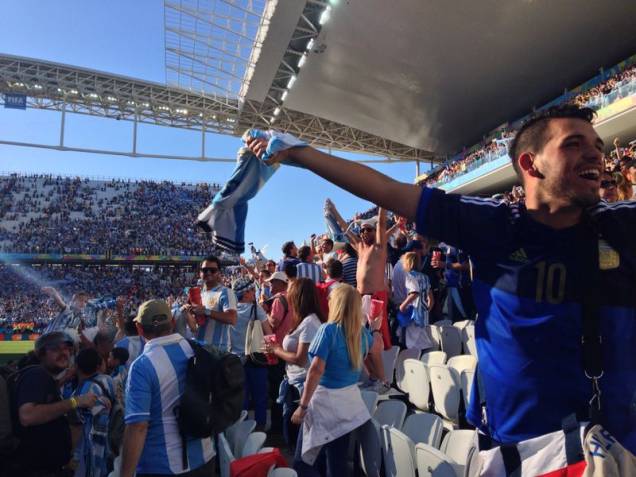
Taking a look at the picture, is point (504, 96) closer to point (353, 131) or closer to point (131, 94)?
point (353, 131)

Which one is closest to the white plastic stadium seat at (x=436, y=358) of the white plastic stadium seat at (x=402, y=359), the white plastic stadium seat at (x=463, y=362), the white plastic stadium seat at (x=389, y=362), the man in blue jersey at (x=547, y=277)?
the white plastic stadium seat at (x=463, y=362)

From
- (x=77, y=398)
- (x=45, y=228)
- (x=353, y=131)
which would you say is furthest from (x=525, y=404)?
(x=45, y=228)

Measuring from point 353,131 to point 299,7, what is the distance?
12.4 metres

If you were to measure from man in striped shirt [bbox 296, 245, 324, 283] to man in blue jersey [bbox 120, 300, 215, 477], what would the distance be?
3.10 meters

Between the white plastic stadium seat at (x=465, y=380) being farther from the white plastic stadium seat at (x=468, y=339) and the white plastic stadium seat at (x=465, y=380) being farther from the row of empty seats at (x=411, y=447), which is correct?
the white plastic stadium seat at (x=468, y=339)

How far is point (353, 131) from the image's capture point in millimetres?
27234

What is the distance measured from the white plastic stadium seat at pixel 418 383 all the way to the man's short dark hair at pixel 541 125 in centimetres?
309

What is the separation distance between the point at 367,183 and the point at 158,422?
1736 millimetres

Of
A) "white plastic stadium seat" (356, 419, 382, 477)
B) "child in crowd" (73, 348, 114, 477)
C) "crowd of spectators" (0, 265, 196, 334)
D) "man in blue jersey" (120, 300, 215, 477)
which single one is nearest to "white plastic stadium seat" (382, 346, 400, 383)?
"white plastic stadium seat" (356, 419, 382, 477)

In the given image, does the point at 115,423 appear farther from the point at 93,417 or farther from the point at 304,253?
the point at 304,253

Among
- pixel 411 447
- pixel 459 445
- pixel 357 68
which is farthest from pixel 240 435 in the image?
pixel 357 68

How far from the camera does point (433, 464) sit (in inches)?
84.7

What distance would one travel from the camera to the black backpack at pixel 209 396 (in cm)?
232

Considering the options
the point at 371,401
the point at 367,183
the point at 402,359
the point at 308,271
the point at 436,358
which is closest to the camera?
the point at 367,183
